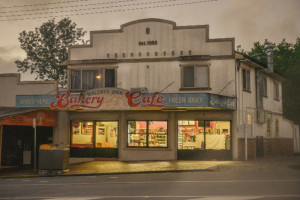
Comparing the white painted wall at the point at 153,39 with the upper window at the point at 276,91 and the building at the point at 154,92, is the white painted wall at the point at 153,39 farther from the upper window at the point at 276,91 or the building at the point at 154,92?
the upper window at the point at 276,91

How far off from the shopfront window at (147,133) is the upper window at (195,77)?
2864 mm

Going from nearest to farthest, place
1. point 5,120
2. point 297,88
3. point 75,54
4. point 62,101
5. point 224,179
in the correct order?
point 224,179, point 5,120, point 62,101, point 75,54, point 297,88

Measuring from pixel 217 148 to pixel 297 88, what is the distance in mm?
20493

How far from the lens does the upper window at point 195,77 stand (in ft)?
77.5

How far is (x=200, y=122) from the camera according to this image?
2398cm

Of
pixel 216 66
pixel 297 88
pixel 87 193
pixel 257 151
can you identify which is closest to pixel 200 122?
pixel 216 66

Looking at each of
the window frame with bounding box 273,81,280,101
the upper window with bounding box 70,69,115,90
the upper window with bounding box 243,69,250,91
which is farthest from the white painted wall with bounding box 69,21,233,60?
the window frame with bounding box 273,81,280,101

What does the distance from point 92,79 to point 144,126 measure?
4611mm

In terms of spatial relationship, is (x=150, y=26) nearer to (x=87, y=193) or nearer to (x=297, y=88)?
(x=87, y=193)

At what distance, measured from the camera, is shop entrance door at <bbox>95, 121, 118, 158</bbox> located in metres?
25.1

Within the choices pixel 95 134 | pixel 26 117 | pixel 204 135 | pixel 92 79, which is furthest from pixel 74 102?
pixel 204 135

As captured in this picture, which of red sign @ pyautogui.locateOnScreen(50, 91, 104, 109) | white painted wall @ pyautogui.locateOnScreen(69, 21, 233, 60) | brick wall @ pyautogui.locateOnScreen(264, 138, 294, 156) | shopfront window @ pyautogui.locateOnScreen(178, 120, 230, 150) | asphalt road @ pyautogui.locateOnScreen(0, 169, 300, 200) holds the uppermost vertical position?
A: white painted wall @ pyautogui.locateOnScreen(69, 21, 233, 60)

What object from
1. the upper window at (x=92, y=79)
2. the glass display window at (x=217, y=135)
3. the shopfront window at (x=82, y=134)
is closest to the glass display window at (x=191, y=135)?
the glass display window at (x=217, y=135)

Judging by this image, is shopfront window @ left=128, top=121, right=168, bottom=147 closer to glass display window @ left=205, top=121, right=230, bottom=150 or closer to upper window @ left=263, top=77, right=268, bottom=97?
glass display window @ left=205, top=121, right=230, bottom=150
